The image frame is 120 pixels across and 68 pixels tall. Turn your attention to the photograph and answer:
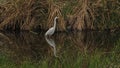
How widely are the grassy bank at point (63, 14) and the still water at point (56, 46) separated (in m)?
0.43

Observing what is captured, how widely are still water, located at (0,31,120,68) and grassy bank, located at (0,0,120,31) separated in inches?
16.8

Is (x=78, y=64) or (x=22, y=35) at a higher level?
(x=78, y=64)

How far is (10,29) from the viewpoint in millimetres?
15406

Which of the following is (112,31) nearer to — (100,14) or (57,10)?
(100,14)

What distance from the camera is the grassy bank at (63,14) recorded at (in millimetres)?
14781

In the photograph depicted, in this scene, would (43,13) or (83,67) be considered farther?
(43,13)

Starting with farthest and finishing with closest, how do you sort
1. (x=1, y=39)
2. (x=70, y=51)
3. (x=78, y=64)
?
1. (x=1, y=39)
2. (x=70, y=51)
3. (x=78, y=64)

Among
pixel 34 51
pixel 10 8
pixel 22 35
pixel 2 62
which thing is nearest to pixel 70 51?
pixel 34 51

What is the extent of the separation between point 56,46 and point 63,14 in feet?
10.5

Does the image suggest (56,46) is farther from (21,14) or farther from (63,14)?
(21,14)

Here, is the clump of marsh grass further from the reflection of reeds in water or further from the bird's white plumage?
the bird's white plumage

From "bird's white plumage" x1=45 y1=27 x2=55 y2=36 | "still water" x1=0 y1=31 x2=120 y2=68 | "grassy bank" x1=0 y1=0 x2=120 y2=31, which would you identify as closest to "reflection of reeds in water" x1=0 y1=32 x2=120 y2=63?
"still water" x1=0 y1=31 x2=120 y2=68

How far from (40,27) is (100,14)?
217 centimetres

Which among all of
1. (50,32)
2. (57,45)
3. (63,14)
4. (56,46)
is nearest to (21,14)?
(63,14)
